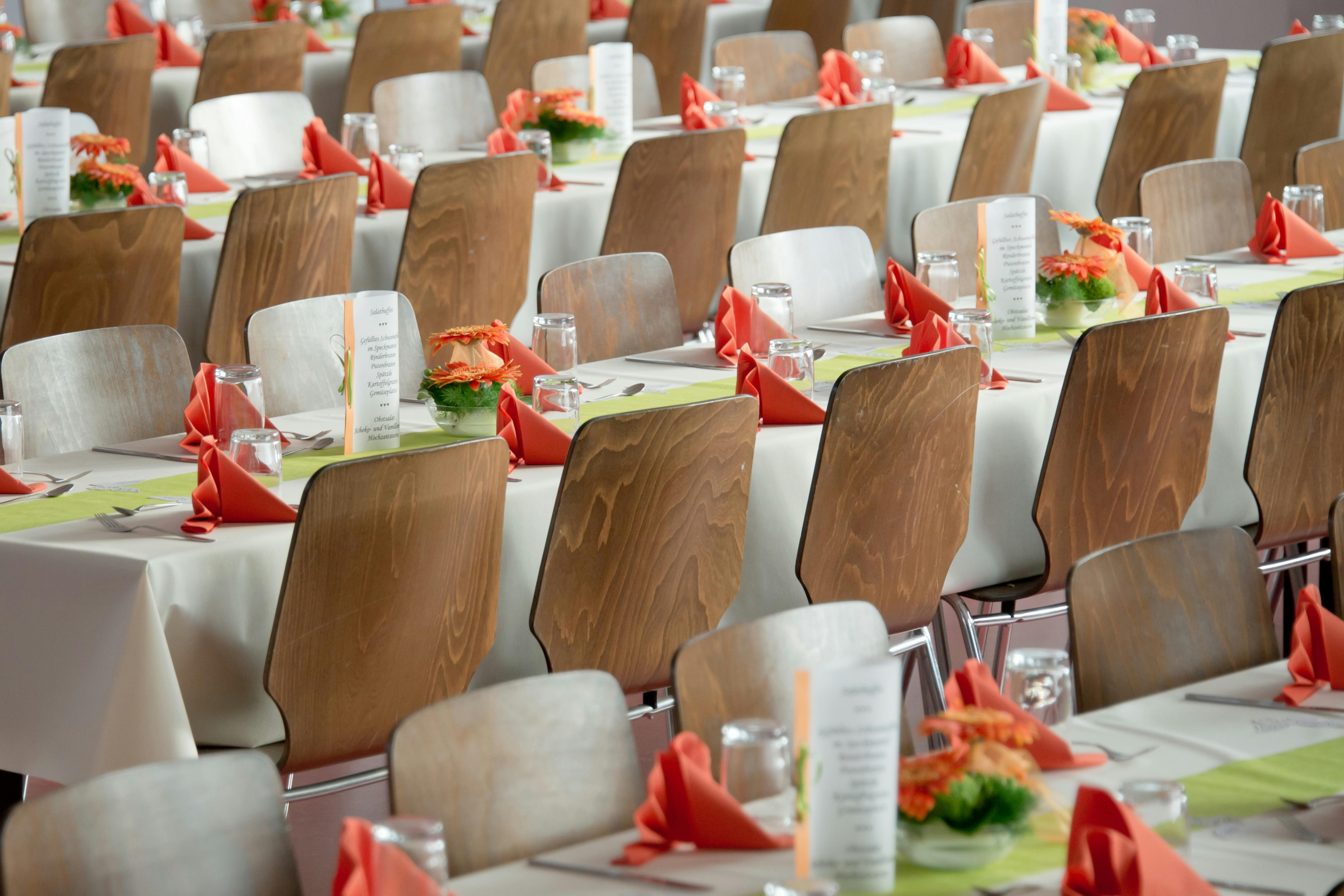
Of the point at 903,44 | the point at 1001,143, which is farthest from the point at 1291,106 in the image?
the point at 903,44

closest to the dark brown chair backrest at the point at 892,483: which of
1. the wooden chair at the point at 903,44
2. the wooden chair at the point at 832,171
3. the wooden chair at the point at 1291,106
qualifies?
the wooden chair at the point at 832,171

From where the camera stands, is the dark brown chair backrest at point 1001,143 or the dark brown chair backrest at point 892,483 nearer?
the dark brown chair backrest at point 892,483

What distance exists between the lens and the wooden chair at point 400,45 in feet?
26.0

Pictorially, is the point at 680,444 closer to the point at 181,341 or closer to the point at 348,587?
the point at 348,587

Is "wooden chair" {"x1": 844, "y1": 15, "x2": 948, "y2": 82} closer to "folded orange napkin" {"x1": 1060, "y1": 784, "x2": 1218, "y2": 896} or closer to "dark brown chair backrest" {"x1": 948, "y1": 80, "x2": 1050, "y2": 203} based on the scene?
"dark brown chair backrest" {"x1": 948, "y1": 80, "x2": 1050, "y2": 203}

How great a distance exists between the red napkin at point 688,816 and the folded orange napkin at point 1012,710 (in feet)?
1.09

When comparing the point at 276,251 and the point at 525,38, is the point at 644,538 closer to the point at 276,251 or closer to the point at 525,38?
the point at 276,251

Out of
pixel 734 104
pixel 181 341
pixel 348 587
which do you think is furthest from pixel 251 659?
pixel 734 104

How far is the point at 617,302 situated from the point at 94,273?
1242mm

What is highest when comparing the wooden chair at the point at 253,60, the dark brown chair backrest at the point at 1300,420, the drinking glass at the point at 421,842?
the wooden chair at the point at 253,60

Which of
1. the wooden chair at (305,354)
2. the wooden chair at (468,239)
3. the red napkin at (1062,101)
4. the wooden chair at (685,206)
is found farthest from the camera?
the red napkin at (1062,101)

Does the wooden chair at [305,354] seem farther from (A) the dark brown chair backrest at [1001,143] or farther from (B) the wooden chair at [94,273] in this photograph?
(A) the dark brown chair backrest at [1001,143]

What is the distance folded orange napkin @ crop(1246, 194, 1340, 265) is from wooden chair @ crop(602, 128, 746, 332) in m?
1.44

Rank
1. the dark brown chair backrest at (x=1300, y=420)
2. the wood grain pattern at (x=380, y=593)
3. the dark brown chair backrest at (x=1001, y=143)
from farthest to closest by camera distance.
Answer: the dark brown chair backrest at (x=1001, y=143)
the dark brown chair backrest at (x=1300, y=420)
the wood grain pattern at (x=380, y=593)
